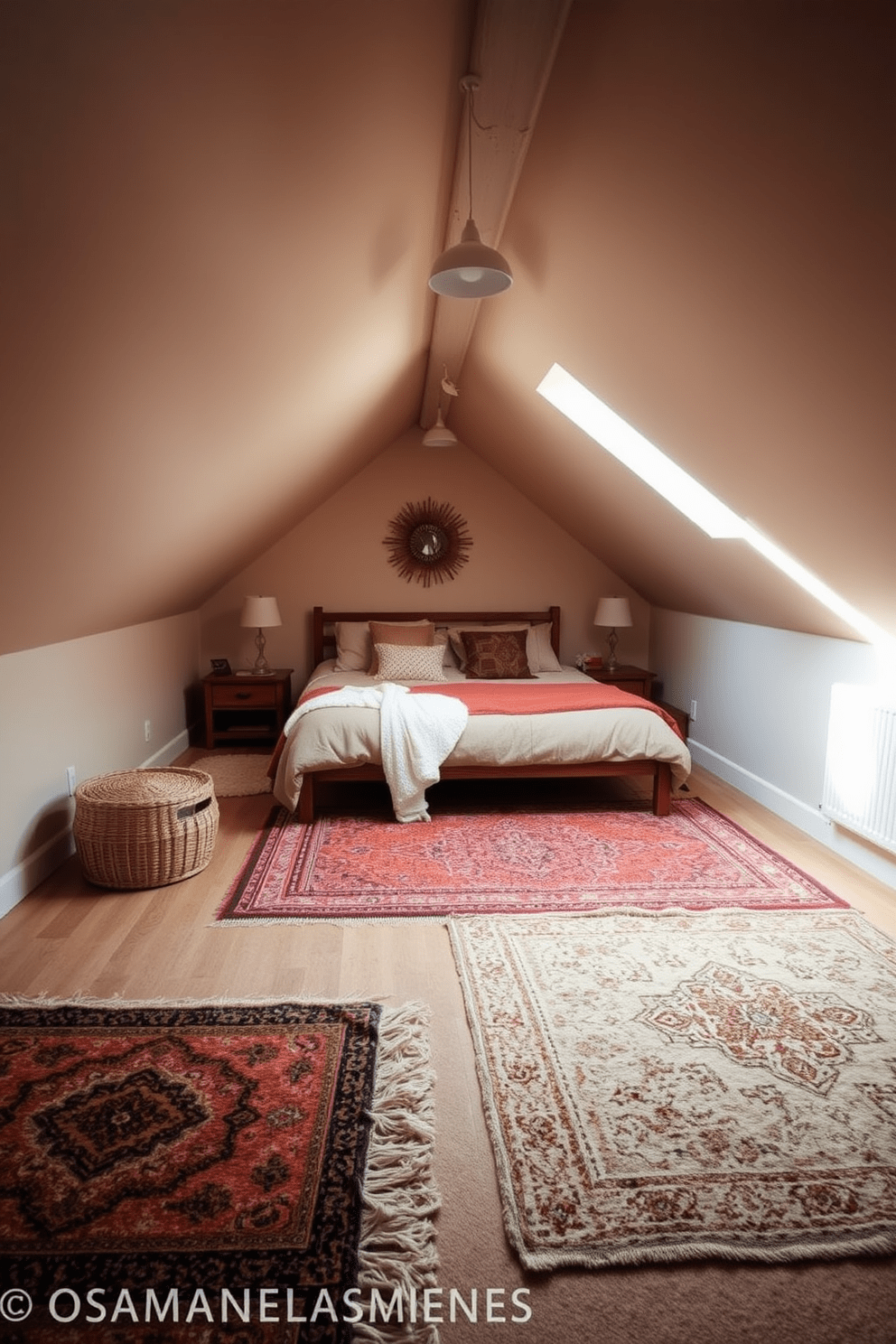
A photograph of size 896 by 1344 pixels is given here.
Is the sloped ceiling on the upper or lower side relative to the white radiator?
upper

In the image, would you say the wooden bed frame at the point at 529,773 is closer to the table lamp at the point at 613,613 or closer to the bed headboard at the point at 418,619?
the table lamp at the point at 613,613

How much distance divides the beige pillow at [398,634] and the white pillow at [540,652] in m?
0.70

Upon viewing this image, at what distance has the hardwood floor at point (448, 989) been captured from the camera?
1.27 m

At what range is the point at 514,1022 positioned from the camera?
2.04m

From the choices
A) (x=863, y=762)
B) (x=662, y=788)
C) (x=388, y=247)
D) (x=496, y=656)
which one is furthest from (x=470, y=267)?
(x=496, y=656)

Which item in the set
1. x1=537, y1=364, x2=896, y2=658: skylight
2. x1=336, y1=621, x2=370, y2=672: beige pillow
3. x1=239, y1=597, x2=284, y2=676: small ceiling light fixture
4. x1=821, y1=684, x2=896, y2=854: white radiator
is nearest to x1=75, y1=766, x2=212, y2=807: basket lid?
x1=239, y1=597, x2=284, y2=676: small ceiling light fixture

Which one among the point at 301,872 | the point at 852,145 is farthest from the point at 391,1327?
the point at 852,145

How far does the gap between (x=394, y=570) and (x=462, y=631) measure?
2.57ft

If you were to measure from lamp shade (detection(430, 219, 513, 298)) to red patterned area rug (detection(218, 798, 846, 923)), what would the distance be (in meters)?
2.03

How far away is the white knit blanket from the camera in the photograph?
351 centimetres

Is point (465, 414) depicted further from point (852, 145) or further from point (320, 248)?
point (852, 145)

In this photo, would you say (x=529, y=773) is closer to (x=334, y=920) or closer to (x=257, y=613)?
(x=334, y=920)

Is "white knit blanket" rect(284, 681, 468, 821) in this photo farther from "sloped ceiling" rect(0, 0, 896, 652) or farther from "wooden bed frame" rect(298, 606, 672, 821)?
"sloped ceiling" rect(0, 0, 896, 652)

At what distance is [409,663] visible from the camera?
4.82m
